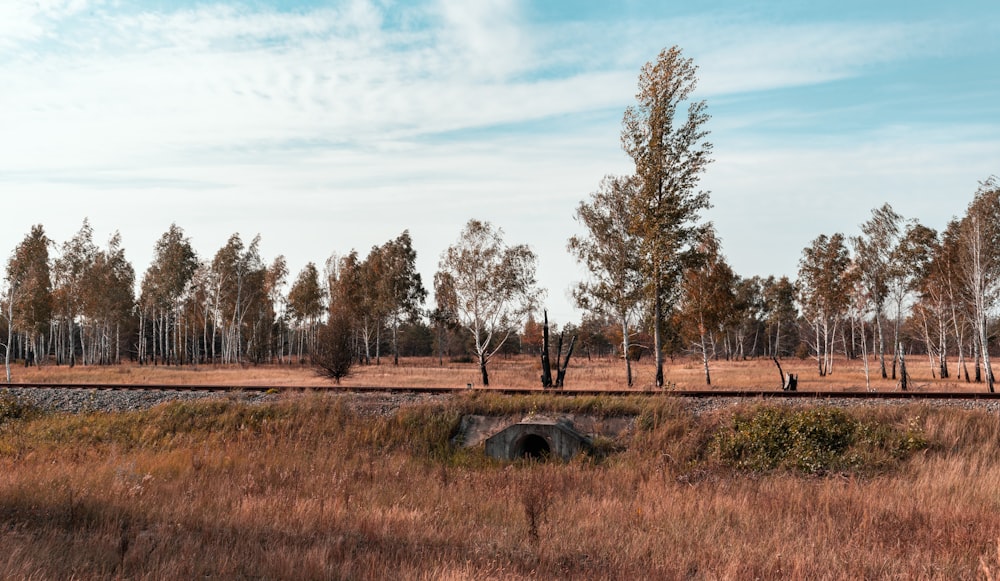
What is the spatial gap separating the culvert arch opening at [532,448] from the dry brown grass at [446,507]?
102cm

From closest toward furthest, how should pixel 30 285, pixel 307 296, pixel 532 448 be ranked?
pixel 532 448
pixel 30 285
pixel 307 296

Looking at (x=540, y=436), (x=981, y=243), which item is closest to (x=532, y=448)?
(x=540, y=436)

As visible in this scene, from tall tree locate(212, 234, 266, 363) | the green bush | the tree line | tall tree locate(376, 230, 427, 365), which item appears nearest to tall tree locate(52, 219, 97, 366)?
the tree line

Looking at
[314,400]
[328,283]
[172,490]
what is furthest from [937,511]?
[328,283]

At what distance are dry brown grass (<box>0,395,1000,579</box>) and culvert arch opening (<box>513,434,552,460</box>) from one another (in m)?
1.02

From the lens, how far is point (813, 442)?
12875mm

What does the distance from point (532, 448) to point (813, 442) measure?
A: 593 centimetres

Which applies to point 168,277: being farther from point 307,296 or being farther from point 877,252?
point 877,252

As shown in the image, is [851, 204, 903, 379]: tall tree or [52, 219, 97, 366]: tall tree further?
[52, 219, 97, 366]: tall tree

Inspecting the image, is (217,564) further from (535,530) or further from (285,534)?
(535,530)

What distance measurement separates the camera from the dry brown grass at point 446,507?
21.4ft

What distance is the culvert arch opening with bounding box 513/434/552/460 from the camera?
45.1 feet

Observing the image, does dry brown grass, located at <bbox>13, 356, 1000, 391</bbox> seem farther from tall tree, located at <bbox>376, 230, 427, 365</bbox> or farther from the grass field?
tall tree, located at <bbox>376, 230, 427, 365</bbox>

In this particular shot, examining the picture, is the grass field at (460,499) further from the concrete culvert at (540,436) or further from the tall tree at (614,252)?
the tall tree at (614,252)
